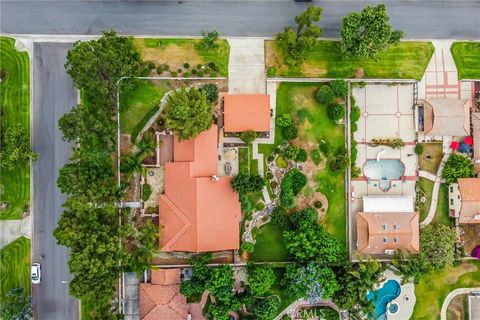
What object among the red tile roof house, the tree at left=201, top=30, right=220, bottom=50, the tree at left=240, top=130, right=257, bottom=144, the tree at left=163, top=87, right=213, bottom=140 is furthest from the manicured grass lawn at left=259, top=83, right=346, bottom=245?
the tree at left=163, top=87, right=213, bottom=140

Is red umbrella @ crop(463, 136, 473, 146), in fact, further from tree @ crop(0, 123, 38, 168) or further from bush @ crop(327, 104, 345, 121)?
tree @ crop(0, 123, 38, 168)

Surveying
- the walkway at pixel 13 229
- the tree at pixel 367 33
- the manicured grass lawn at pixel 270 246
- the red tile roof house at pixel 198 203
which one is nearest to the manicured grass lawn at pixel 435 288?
the manicured grass lawn at pixel 270 246

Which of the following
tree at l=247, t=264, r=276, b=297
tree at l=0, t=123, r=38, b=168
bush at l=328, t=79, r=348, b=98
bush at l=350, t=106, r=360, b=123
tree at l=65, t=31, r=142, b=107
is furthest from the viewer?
bush at l=350, t=106, r=360, b=123

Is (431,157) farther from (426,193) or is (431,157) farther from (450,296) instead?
(450,296)

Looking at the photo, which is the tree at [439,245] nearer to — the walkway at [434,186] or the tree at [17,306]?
the walkway at [434,186]

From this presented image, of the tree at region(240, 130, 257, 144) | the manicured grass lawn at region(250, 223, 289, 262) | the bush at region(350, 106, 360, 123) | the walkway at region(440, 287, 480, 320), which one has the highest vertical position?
the bush at region(350, 106, 360, 123)

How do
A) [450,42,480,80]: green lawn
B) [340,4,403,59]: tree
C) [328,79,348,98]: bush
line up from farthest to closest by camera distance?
[450,42,480,80]: green lawn < [328,79,348,98]: bush < [340,4,403,59]: tree
